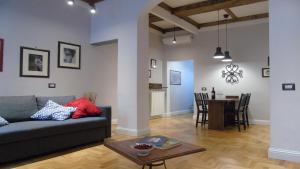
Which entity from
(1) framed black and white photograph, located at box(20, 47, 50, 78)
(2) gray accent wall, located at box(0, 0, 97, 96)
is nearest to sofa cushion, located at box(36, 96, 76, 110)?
(2) gray accent wall, located at box(0, 0, 97, 96)

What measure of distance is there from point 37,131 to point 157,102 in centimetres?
451

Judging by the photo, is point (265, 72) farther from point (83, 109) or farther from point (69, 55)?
point (69, 55)

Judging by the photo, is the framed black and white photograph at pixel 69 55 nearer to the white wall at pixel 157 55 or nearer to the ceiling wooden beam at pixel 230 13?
the white wall at pixel 157 55

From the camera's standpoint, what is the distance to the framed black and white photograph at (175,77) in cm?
786

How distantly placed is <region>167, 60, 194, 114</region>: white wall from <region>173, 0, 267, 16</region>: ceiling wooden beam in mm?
2427

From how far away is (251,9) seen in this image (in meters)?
5.48

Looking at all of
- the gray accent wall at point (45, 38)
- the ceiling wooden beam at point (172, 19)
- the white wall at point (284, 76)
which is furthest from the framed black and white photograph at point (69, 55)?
the white wall at point (284, 76)

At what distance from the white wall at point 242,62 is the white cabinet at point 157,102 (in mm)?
1201

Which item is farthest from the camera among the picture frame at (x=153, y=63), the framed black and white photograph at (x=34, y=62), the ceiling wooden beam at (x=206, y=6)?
the picture frame at (x=153, y=63)

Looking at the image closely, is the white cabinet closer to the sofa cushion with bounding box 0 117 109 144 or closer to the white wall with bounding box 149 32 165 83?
the white wall with bounding box 149 32 165 83

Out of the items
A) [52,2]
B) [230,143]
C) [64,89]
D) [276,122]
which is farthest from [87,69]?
[276,122]

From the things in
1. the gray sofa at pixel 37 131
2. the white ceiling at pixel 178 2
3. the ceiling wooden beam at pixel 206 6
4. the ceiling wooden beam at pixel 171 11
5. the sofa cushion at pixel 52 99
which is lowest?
the gray sofa at pixel 37 131

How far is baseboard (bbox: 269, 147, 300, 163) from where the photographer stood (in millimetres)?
2924

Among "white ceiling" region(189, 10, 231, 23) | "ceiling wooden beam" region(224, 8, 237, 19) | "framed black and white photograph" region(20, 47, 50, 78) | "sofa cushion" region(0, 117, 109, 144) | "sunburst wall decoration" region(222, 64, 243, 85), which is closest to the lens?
"sofa cushion" region(0, 117, 109, 144)
